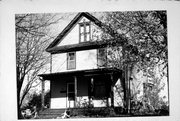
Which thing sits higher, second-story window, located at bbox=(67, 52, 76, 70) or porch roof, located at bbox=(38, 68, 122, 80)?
second-story window, located at bbox=(67, 52, 76, 70)

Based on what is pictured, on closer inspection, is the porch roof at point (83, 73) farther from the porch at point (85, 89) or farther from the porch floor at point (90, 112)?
the porch floor at point (90, 112)

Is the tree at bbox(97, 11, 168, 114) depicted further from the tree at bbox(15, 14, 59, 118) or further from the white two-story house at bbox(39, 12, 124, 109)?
the tree at bbox(15, 14, 59, 118)

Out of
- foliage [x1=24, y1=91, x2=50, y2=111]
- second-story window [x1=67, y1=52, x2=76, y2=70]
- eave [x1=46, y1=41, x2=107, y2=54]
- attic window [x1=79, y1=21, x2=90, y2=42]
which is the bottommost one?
foliage [x1=24, y1=91, x2=50, y2=111]

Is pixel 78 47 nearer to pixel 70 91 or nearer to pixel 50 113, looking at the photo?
pixel 70 91

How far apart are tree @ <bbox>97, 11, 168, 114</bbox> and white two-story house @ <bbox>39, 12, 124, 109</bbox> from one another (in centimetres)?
16

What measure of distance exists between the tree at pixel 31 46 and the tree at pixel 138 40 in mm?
884

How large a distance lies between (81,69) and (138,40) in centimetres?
95

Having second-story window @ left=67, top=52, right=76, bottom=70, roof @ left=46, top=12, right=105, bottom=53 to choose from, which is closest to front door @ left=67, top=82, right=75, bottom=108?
second-story window @ left=67, top=52, right=76, bottom=70

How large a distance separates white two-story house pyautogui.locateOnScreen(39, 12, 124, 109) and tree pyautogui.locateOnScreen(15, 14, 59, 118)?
0.13m

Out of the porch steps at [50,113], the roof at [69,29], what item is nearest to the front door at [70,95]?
the porch steps at [50,113]

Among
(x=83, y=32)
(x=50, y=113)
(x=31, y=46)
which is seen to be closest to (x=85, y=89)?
(x=50, y=113)

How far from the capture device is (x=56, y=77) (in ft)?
15.3

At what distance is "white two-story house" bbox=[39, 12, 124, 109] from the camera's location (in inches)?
183

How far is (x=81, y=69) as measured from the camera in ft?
15.4
